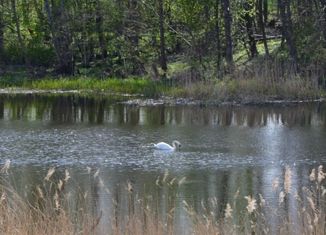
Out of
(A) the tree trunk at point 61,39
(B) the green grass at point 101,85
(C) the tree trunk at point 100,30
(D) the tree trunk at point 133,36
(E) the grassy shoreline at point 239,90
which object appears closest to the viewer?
(E) the grassy shoreline at point 239,90

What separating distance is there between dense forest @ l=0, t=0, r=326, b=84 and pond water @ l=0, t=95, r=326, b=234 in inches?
213

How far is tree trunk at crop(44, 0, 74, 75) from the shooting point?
125 feet

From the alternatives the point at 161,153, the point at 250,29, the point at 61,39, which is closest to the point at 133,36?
the point at 61,39

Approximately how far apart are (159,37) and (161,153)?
20511mm

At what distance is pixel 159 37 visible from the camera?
122 ft

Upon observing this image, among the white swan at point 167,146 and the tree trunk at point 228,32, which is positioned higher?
the tree trunk at point 228,32

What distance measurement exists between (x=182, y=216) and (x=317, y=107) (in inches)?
625

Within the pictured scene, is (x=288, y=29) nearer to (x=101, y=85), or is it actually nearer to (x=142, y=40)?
(x=101, y=85)

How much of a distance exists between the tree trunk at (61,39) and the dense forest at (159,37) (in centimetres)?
5

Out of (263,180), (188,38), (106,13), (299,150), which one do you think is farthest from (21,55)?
(263,180)

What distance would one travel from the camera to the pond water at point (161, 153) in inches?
512

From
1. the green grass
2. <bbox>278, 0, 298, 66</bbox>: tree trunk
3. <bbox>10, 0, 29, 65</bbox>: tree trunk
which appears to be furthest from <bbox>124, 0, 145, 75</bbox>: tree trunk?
<bbox>278, 0, 298, 66</bbox>: tree trunk

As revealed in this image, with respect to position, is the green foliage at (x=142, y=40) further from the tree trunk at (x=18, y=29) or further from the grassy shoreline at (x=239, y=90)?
the grassy shoreline at (x=239, y=90)

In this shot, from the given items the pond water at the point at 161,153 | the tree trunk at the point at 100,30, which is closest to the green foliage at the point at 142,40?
the tree trunk at the point at 100,30
